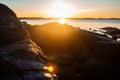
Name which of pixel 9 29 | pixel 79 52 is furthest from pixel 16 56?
pixel 79 52

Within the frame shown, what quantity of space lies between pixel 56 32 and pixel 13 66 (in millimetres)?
11253

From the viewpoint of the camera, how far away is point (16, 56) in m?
7.60

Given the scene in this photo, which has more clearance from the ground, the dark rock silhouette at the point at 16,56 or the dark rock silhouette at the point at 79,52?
the dark rock silhouette at the point at 16,56

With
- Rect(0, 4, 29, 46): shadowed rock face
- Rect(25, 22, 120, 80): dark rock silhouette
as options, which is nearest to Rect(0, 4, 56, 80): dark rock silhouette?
Rect(0, 4, 29, 46): shadowed rock face

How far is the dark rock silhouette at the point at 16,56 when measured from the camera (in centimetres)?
695

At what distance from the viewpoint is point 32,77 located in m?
6.77

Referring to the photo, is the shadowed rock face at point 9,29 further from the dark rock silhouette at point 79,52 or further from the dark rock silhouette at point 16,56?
the dark rock silhouette at point 79,52

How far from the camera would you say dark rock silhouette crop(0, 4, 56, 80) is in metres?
6.95

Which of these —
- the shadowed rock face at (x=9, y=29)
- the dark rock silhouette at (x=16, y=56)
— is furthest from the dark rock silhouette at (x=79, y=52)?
the dark rock silhouette at (x=16, y=56)

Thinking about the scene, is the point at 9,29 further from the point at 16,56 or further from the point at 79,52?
the point at 79,52

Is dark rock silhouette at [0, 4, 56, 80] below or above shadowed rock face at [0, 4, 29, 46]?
below

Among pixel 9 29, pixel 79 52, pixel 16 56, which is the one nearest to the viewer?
pixel 16 56

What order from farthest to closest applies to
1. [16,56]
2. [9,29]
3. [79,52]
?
1. [79,52]
2. [9,29]
3. [16,56]

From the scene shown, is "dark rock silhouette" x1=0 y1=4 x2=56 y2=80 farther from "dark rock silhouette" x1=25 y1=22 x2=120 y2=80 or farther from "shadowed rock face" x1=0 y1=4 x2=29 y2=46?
"dark rock silhouette" x1=25 y1=22 x2=120 y2=80
